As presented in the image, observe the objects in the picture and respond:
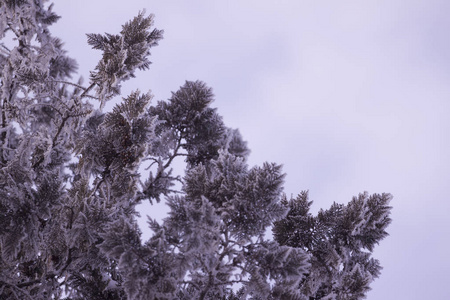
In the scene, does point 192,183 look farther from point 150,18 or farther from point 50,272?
point 150,18

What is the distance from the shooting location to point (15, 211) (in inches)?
187

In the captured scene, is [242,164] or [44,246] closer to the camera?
[242,164]

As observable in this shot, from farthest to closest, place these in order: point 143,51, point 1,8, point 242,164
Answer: point 1,8, point 143,51, point 242,164

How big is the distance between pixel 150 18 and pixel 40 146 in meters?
2.61

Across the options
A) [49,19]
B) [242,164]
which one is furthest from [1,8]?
[242,164]

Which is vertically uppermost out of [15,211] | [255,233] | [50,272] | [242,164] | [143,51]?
[143,51]

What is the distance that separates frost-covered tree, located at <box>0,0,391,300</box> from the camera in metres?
4.41

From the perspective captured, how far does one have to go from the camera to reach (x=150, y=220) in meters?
4.53

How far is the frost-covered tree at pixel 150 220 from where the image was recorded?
441 cm

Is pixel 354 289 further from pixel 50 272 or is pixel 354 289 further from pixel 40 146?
pixel 40 146

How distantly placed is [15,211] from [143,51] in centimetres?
272

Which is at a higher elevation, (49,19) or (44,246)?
(49,19)

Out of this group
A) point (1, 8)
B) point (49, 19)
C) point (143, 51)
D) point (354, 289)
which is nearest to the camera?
point (354, 289)

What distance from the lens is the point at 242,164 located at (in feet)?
16.4
